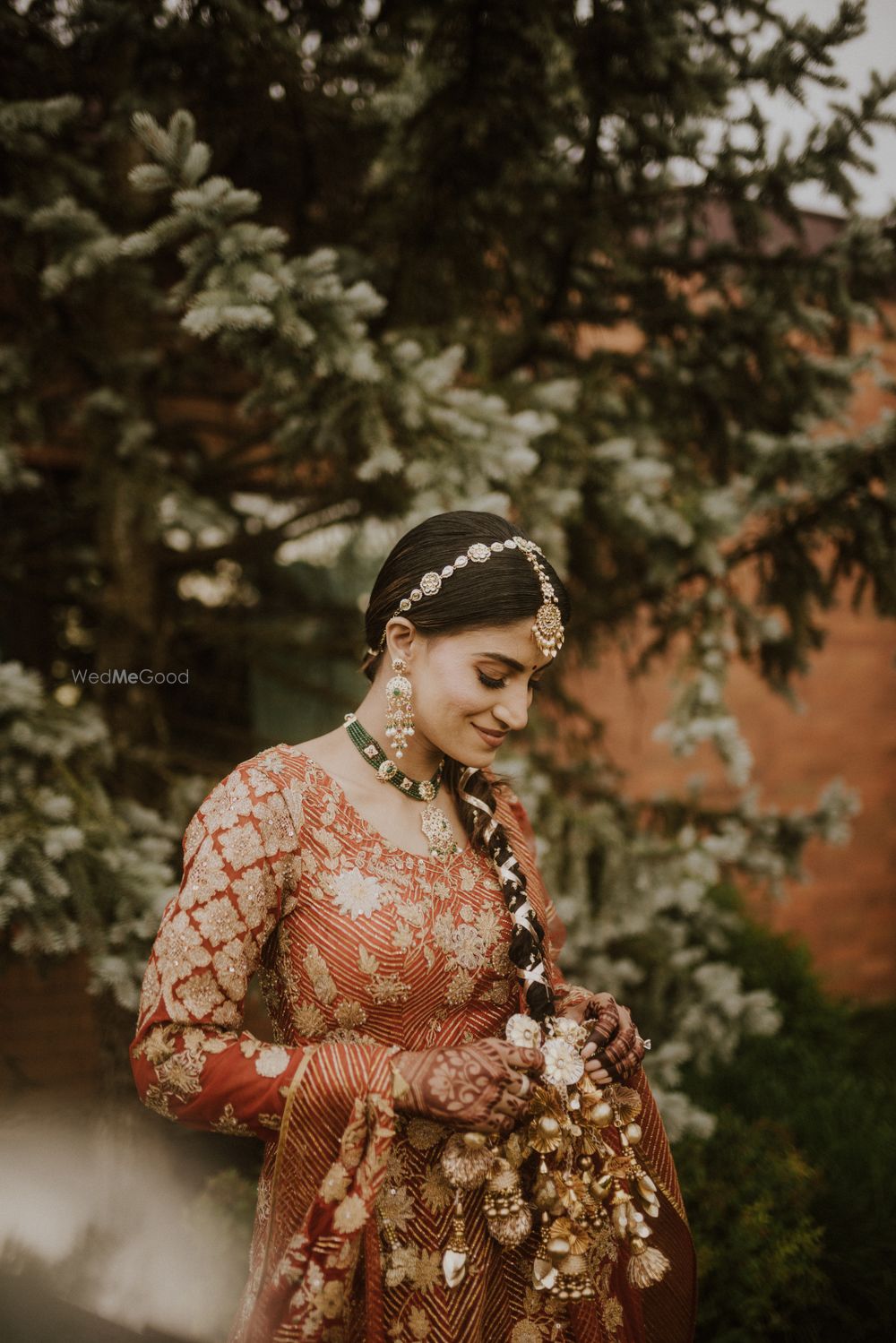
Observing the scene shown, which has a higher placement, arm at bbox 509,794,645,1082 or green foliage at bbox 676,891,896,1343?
arm at bbox 509,794,645,1082

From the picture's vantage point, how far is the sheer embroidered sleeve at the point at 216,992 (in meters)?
1.35

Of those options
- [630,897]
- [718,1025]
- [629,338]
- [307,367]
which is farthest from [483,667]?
[629,338]

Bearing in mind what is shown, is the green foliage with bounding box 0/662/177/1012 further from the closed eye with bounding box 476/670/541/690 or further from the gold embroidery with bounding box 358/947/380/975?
the closed eye with bounding box 476/670/541/690

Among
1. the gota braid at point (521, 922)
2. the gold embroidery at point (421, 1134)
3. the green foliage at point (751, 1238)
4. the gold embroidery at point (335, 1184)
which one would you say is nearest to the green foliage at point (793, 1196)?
the green foliage at point (751, 1238)

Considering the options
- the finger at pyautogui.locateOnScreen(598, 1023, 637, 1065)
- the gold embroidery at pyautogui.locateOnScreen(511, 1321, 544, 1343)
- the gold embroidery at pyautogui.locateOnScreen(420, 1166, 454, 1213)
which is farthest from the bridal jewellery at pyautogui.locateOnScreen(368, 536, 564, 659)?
the gold embroidery at pyautogui.locateOnScreen(511, 1321, 544, 1343)

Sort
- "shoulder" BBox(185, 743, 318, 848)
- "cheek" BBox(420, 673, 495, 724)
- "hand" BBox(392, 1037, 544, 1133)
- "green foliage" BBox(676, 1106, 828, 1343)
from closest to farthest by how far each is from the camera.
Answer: "hand" BBox(392, 1037, 544, 1133)
"shoulder" BBox(185, 743, 318, 848)
"cheek" BBox(420, 673, 495, 724)
"green foliage" BBox(676, 1106, 828, 1343)

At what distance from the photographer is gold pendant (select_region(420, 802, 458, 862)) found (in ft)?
5.42

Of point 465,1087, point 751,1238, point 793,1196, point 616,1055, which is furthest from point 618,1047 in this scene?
point 793,1196

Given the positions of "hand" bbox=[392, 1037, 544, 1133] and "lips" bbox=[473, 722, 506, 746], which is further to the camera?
"lips" bbox=[473, 722, 506, 746]

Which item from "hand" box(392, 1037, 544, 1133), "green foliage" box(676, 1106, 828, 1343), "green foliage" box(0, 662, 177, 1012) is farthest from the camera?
"green foliage" box(676, 1106, 828, 1343)

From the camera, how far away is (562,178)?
9.50ft

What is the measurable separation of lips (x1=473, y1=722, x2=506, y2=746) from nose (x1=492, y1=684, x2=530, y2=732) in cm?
3

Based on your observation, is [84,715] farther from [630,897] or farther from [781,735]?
[781,735]

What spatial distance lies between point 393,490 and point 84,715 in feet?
3.97
